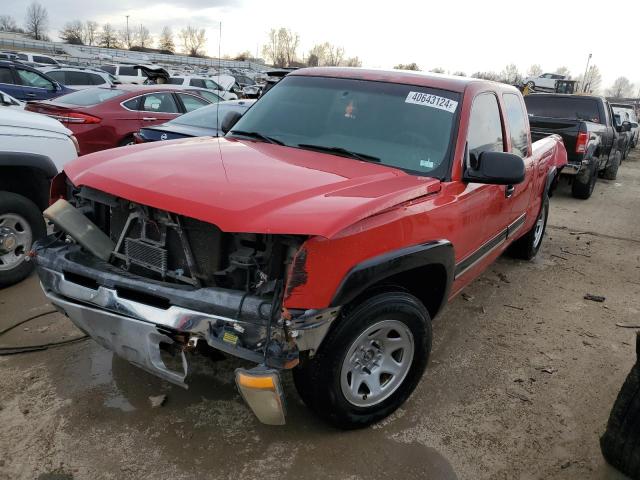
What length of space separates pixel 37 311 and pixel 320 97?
273 centimetres

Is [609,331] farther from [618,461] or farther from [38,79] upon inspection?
[38,79]

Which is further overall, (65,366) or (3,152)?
(3,152)

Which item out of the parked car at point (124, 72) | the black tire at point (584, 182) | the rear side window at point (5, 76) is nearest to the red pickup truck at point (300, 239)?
the black tire at point (584, 182)

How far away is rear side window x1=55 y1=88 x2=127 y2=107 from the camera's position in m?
8.83

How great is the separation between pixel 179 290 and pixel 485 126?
2500 millimetres

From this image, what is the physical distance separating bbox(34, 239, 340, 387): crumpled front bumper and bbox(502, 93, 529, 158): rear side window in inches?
110

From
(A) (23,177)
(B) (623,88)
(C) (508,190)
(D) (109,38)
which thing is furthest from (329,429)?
(B) (623,88)

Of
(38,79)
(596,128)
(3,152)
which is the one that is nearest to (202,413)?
(3,152)

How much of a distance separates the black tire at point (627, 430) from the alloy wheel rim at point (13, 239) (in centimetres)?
443

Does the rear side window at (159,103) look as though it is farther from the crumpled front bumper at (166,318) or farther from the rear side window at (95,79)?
the rear side window at (95,79)

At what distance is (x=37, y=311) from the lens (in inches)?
160

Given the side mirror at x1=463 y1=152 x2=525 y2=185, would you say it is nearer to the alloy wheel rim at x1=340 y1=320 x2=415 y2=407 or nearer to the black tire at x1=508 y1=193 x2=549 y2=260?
Result: the alloy wheel rim at x1=340 y1=320 x2=415 y2=407

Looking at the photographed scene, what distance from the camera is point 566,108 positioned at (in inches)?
423

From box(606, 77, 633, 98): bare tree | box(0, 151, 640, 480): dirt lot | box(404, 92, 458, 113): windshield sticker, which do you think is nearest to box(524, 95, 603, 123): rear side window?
box(0, 151, 640, 480): dirt lot
